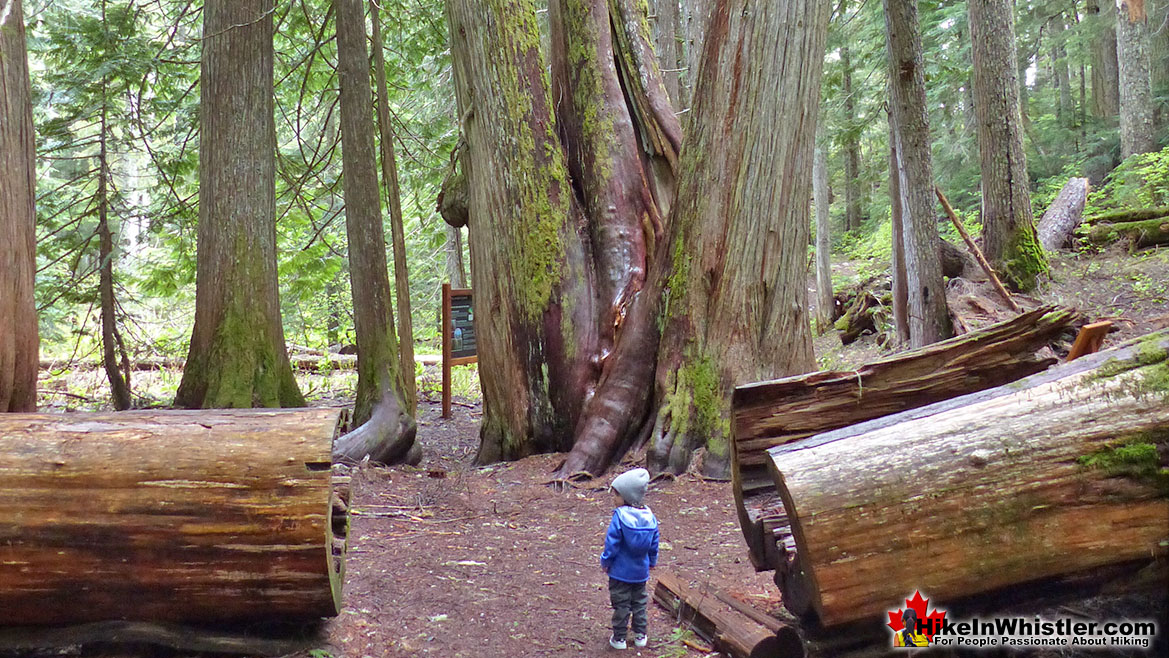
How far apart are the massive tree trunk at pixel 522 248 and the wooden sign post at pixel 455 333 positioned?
115 inches

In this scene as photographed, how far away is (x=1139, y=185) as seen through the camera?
15.4m

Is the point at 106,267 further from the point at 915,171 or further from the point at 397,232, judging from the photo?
the point at 915,171

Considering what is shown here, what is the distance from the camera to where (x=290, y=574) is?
316 cm

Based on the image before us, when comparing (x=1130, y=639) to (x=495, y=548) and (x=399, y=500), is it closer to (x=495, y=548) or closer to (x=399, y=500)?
(x=495, y=548)

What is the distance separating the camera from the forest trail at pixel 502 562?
3.72 meters

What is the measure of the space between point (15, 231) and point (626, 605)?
438cm

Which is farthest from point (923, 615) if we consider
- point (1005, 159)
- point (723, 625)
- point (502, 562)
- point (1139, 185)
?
point (1139, 185)

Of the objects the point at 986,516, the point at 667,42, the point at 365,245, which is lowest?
the point at 986,516

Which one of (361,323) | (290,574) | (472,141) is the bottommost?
(290,574)

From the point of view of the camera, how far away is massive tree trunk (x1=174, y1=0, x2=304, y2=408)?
7.63 meters

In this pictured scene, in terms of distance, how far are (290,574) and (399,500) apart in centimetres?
351

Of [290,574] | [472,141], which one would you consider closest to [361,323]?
[472,141]

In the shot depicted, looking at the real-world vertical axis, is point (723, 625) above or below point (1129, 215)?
below

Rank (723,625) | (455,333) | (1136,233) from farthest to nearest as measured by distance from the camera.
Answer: (1136,233) → (455,333) → (723,625)
